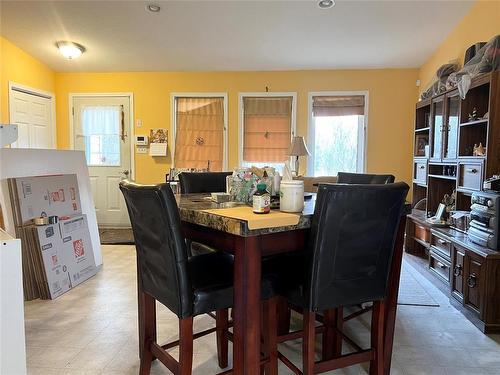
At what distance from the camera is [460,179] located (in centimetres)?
308

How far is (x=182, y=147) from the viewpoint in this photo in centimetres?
557

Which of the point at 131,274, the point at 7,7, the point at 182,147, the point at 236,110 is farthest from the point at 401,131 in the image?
the point at 7,7

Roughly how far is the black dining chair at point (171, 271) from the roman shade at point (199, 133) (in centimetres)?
391

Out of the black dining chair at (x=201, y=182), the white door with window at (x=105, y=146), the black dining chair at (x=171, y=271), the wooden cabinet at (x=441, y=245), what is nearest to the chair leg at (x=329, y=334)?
the black dining chair at (x=171, y=271)

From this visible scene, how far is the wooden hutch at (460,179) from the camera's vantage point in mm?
2365

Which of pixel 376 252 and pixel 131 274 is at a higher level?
pixel 376 252

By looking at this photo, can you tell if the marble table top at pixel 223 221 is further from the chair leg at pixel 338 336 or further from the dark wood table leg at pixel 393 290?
the chair leg at pixel 338 336

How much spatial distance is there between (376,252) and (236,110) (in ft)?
14.1

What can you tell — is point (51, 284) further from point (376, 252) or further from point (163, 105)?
point (163, 105)

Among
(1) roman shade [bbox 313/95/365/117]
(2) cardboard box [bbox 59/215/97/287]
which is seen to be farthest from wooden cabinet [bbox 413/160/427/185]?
(2) cardboard box [bbox 59/215/97/287]

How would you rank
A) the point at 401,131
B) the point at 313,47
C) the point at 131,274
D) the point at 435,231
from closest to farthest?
1. the point at 435,231
2. the point at 131,274
3. the point at 313,47
4. the point at 401,131

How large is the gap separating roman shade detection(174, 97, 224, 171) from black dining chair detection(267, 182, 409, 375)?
4.09 m

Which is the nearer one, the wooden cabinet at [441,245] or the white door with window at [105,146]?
the wooden cabinet at [441,245]

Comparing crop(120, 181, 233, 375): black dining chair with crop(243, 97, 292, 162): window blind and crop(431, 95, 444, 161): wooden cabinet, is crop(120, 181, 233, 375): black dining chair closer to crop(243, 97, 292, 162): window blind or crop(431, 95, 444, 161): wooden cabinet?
crop(431, 95, 444, 161): wooden cabinet
